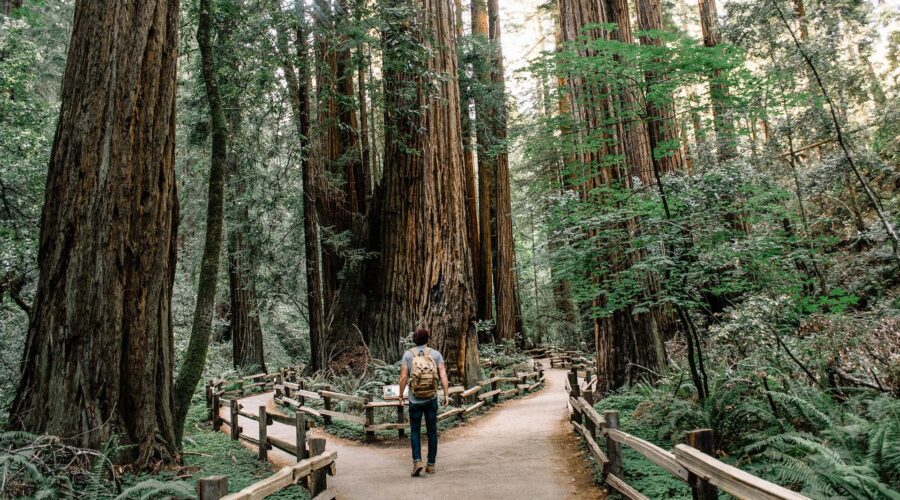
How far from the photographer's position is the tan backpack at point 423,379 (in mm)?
5895

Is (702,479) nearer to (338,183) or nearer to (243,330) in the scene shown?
(338,183)

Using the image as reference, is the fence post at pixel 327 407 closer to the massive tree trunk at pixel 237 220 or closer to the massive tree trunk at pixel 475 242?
the massive tree trunk at pixel 237 220

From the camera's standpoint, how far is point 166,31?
5746 mm

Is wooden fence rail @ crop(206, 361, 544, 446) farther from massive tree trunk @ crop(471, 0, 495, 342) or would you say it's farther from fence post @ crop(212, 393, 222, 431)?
massive tree trunk @ crop(471, 0, 495, 342)

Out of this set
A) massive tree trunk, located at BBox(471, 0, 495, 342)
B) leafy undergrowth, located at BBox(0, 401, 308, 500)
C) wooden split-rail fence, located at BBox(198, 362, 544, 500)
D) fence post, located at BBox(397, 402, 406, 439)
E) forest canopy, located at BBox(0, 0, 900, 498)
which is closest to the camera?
wooden split-rail fence, located at BBox(198, 362, 544, 500)

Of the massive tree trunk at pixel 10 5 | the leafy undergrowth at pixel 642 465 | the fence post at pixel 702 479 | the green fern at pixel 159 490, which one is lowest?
the leafy undergrowth at pixel 642 465

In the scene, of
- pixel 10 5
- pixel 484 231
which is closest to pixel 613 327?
pixel 484 231

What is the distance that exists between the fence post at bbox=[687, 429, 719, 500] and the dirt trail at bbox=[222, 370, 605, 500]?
2.09m

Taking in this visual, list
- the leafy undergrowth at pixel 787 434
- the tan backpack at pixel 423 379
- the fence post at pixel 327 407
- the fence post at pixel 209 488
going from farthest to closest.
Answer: the fence post at pixel 327 407, the tan backpack at pixel 423 379, the leafy undergrowth at pixel 787 434, the fence post at pixel 209 488

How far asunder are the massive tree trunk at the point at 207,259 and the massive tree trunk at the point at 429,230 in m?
3.85

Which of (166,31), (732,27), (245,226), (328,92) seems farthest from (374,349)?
(732,27)

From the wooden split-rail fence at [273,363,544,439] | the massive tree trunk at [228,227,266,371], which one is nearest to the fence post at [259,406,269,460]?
the wooden split-rail fence at [273,363,544,439]

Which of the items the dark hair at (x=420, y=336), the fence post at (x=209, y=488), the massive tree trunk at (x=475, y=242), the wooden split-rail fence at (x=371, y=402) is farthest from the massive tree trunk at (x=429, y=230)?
the fence post at (x=209, y=488)

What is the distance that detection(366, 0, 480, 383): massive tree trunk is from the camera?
10.7 metres
